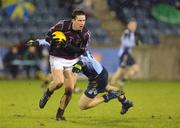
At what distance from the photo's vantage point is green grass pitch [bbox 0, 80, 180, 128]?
488 inches

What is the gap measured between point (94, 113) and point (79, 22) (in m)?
2.95

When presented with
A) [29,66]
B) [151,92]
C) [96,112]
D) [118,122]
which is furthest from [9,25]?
[118,122]

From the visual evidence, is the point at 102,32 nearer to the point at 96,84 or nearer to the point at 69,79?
the point at 96,84

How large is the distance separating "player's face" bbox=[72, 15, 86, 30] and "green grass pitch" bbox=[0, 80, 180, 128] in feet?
6.01

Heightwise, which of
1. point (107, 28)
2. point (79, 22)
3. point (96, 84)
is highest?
point (79, 22)

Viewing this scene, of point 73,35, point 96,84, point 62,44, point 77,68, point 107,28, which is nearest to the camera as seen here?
point 77,68

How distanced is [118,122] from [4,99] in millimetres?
6388

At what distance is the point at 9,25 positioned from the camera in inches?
1224

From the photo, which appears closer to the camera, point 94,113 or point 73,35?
point 73,35

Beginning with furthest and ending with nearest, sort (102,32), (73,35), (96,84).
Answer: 1. (102,32)
2. (96,84)
3. (73,35)

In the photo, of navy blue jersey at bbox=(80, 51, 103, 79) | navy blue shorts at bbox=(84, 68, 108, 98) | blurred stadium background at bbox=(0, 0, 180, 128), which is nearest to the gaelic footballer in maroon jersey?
navy blue jersey at bbox=(80, 51, 103, 79)

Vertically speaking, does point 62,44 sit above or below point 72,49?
above

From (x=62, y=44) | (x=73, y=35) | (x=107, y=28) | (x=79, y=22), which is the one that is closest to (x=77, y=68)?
(x=62, y=44)

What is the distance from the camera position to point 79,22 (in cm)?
1252
